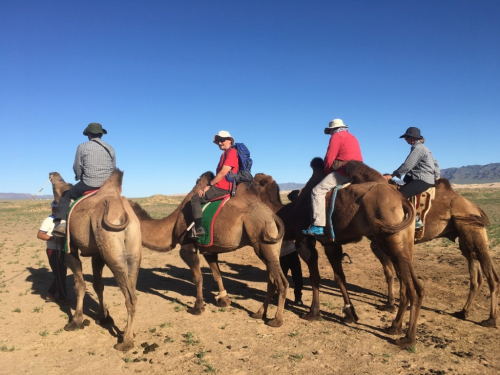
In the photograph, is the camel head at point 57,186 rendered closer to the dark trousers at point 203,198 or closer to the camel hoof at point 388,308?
the dark trousers at point 203,198

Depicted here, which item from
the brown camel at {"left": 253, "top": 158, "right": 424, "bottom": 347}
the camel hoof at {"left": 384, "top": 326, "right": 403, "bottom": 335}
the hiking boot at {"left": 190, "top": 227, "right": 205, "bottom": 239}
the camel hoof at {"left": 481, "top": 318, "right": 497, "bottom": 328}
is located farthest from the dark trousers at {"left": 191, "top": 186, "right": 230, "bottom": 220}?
the camel hoof at {"left": 481, "top": 318, "right": 497, "bottom": 328}

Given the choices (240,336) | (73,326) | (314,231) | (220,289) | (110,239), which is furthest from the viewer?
(220,289)

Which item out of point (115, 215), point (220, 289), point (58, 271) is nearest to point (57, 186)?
point (58, 271)

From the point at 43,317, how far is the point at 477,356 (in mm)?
7400

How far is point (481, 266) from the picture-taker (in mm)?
6535

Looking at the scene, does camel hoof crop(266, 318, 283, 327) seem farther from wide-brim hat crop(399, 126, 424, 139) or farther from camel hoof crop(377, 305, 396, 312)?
wide-brim hat crop(399, 126, 424, 139)

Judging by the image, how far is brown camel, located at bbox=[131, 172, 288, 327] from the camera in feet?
21.5

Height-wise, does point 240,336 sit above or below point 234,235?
below

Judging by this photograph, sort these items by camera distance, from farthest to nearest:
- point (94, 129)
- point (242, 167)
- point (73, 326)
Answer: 1. point (242, 167)
2. point (94, 129)
3. point (73, 326)

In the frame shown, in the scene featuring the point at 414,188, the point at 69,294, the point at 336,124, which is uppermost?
the point at 336,124

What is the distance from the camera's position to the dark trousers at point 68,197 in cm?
619

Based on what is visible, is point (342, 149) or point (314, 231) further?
point (342, 149)

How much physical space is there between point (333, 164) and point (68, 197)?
4757 mm

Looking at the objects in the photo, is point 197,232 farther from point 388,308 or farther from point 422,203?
point 422,203
